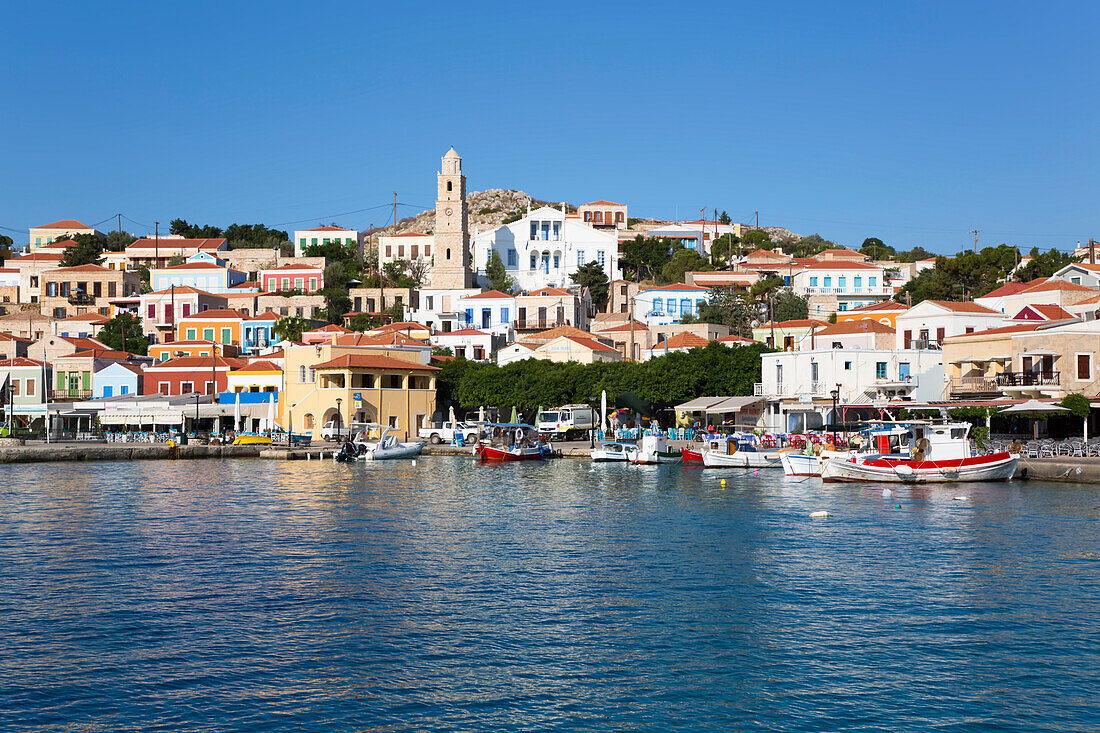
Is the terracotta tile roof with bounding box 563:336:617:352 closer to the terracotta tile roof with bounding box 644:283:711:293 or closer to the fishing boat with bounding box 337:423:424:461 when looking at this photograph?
the fishing boat with bounding box 337:423:424:461

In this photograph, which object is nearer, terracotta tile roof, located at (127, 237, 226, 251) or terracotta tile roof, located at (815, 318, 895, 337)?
terracotta tile roof, located at (815, 318, 895, 337)

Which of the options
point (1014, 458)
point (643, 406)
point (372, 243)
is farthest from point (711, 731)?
point (372, 243)

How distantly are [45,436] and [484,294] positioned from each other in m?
35.7

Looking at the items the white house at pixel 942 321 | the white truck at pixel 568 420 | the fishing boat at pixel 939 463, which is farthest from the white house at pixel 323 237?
the fishing boat at pixel 939 463

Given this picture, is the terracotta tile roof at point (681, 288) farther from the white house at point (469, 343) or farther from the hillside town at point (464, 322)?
the white house at point (469, 343)

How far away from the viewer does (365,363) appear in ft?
205

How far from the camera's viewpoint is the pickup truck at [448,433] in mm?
59750

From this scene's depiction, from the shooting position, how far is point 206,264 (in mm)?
96250

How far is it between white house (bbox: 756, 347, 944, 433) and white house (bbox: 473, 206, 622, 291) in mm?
44683

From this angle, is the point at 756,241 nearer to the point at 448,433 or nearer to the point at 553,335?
the point at 553,335

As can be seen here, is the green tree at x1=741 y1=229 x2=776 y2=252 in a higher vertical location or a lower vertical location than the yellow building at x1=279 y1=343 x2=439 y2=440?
higher

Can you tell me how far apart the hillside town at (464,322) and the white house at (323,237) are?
33 centimetres

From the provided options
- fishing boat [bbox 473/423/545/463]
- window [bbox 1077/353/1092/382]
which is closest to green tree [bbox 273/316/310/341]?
fishing boat [bbox 473/423/545/463]

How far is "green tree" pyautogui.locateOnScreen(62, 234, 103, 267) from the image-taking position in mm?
105250
